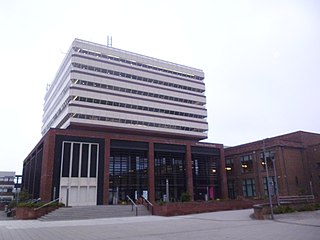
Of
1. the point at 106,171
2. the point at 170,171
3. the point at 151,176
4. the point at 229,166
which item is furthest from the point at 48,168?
the point at 229,166

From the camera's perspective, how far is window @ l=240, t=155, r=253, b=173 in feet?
193

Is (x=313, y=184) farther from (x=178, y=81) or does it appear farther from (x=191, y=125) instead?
(x=178, y=81)

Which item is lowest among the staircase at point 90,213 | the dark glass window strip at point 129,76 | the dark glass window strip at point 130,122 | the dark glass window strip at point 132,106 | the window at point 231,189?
the staircase at point 90,213

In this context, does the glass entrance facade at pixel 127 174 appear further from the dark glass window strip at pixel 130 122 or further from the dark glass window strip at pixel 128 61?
the dark glass window strip at pixel 128 61

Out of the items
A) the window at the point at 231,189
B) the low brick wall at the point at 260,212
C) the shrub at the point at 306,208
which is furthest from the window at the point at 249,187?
the low brick wall at the point at 260,212

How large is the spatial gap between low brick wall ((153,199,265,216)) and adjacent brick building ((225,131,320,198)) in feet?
44.2

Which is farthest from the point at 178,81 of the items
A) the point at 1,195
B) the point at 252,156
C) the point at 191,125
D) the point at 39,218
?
the point at 1,195

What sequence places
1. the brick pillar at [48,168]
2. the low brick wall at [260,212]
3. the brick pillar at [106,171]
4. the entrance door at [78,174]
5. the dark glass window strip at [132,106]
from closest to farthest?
the low brick wall at [260,212]
the brick pillar at [48,168]
the entrance door at [78,174]
the brick pillar at [106,171]
the dark glass window strip at [132,106]

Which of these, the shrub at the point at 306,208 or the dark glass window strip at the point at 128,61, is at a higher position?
the dark glass window strip at the point at 128,61

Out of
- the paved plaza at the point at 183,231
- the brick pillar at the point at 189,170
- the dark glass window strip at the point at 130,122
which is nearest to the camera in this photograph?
the paved plaza at the point at 183,231

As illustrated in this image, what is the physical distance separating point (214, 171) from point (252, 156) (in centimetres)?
830

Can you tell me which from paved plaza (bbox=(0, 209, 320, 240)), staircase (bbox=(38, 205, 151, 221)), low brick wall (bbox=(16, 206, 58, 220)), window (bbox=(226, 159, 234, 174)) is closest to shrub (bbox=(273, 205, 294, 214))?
paved plaza (bbox=(0, 209, 320, 240))

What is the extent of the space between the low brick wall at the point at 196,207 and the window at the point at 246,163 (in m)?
21.7

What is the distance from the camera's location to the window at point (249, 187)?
188 ft
